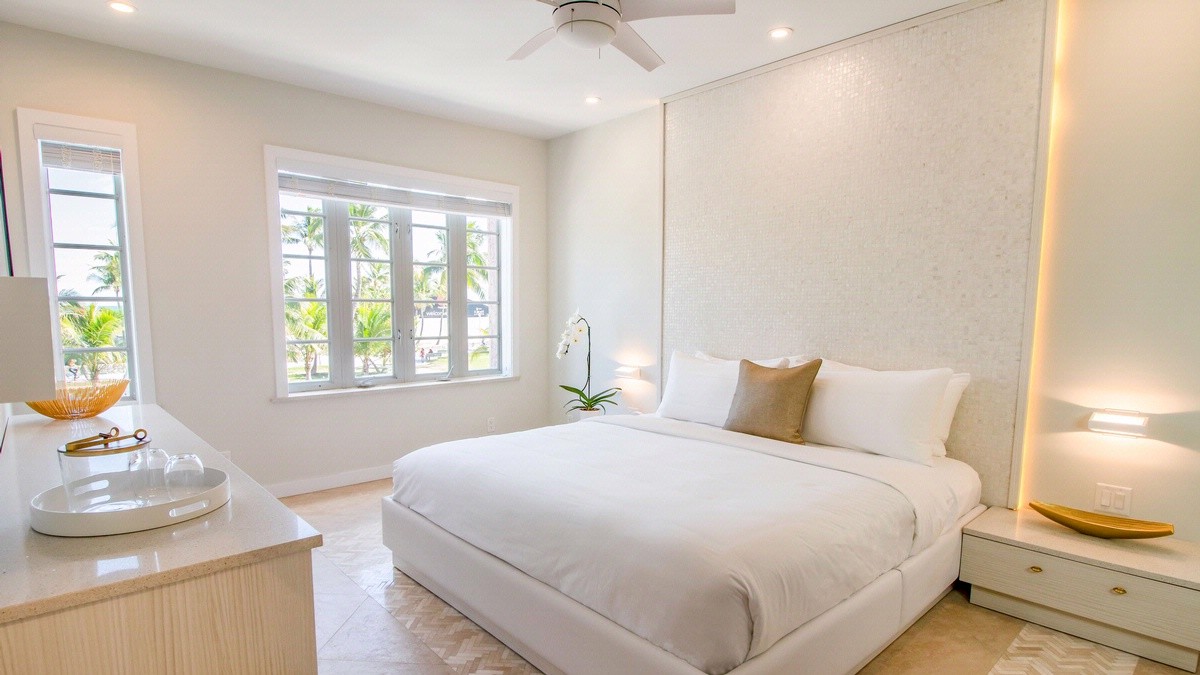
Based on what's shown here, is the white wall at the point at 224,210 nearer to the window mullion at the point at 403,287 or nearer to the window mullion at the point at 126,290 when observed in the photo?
the window mullion at the point at 126,290

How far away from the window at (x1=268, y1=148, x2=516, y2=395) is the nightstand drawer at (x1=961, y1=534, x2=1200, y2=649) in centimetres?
364

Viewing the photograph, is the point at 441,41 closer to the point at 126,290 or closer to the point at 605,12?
the point at 605,12

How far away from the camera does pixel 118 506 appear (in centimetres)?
129

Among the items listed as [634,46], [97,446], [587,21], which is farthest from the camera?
[634,46]

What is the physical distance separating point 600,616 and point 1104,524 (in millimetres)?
2052

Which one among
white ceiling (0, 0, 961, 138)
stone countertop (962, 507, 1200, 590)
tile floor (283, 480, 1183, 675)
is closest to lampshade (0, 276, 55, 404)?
tile floor (283, 480, 1183, 675)

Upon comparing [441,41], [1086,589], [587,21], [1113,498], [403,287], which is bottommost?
[1086,589]

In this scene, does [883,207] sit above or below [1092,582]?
above

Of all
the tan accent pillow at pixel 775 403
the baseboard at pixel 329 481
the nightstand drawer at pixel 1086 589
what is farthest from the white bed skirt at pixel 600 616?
the baseboard at pixel 329 481

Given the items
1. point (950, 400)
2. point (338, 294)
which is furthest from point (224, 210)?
point (950, 400)

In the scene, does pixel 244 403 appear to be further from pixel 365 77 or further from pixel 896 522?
pixel 896 522

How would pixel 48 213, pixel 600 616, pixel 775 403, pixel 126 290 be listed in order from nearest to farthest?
pixel 600 616 < pixel 775 403 < pixel 48 213 < pixel 126 290

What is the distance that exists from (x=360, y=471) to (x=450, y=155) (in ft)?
8.08

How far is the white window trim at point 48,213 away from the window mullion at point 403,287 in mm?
1490
